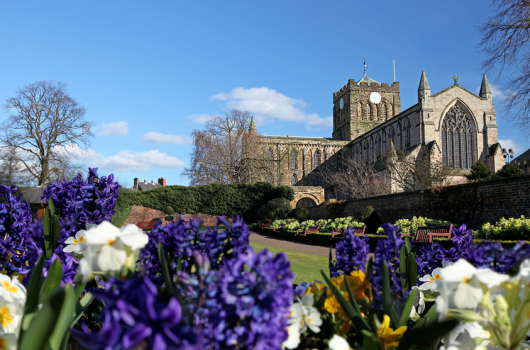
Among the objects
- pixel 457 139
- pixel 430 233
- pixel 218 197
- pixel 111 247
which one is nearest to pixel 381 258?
pixel 111 247

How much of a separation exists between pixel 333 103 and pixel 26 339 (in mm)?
64025

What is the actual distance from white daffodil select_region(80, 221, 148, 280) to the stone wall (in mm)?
14749

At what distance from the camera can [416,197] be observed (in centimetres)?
1866

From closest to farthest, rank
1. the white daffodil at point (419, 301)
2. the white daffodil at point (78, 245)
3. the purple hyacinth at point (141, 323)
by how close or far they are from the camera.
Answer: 1. the purple hyacinth at point (141, 323)
2. the white daffodil at point (78, 245)
3. the white daffodil at point (419, 301)

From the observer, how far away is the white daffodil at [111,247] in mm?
1318

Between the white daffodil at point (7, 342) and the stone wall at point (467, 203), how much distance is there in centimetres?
1501

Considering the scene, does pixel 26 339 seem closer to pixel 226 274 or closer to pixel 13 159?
pixel 226 274

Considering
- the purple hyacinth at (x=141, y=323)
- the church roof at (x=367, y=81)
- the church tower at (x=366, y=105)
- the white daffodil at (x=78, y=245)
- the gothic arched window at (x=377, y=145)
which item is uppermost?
the church roof at (x=367, y=81)

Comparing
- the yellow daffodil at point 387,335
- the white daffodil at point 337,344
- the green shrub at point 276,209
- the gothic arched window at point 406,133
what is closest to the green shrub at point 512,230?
the yellow daffodil at point 387,335

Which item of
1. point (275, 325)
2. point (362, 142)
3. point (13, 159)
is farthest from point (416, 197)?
point (362, 142)

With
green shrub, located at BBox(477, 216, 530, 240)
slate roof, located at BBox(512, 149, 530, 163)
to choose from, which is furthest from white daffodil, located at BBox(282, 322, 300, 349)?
slate roof, located at BBox(512, 149, 530, 163)

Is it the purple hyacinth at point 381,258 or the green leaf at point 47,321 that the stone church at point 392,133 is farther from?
the green leaf at point 47,321

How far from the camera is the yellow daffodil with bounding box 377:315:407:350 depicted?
1466 millimetres

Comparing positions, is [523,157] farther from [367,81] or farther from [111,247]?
[111,247]
